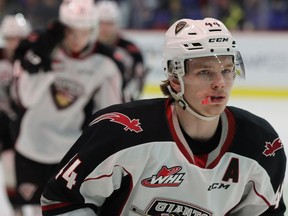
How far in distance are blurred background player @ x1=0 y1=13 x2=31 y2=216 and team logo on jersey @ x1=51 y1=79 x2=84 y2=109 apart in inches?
17.5

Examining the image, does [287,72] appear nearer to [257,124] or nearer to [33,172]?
[33,172]

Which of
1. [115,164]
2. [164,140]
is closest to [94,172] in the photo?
[115,164]

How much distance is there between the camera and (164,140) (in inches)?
92.0

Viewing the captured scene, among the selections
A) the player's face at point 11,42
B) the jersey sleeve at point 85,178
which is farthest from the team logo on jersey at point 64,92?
the jersey sleeve at point 85,178

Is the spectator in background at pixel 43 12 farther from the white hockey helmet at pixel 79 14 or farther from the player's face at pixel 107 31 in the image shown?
the white hockey helmet at pixel 79 14

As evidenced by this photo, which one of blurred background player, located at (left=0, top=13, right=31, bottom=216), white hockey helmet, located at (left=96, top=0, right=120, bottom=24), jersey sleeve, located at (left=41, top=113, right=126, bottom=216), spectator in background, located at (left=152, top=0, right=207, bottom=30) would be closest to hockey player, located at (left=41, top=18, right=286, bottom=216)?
jersey sleeve, located at (left=41, top=113, right=126, bottom=216)

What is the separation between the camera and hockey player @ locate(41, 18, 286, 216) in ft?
7.61

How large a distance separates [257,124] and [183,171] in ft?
0.81

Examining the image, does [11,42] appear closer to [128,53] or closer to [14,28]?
[14,28]

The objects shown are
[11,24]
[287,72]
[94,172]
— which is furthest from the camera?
[287,72]

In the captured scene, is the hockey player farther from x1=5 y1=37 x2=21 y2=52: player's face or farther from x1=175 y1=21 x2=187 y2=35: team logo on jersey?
x1=5 y1=37 x2=21 y2=52: player's face

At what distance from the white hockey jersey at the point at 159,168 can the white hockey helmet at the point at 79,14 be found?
213cm

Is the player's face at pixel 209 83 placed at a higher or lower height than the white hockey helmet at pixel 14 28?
higher

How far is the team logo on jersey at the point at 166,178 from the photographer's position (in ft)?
7.77
